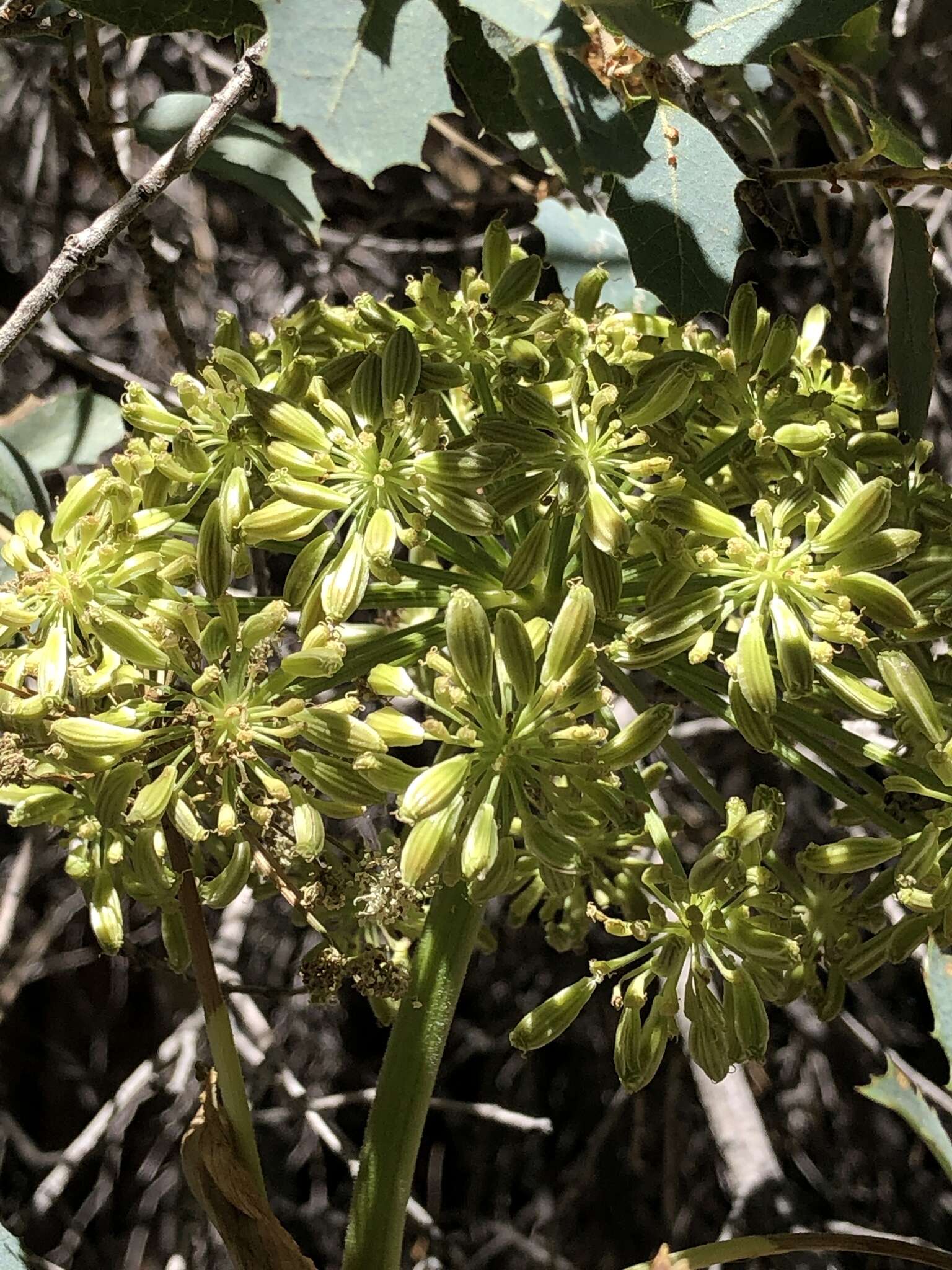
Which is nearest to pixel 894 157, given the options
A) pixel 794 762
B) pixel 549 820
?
pixel 794 762

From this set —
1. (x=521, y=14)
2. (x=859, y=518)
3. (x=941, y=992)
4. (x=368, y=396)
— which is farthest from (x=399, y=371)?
(x=941, y=992)

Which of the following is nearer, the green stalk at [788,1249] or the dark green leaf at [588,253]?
the green stalk at [788,1249]

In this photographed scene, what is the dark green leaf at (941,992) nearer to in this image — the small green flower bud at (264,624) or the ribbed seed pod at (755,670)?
the ribbed seed pod at (755,670)

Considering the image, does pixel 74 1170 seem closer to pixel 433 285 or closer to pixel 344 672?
pixel 344 672

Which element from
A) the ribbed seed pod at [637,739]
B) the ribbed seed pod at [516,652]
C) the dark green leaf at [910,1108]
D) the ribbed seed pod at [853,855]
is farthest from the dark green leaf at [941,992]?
the ribbed seed pod at [516,652]

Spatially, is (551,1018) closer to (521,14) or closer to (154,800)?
(154,800)

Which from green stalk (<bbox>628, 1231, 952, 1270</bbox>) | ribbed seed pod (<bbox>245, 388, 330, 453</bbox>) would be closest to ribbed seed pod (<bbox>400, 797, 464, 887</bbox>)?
ribbed seed pod (<bbox>245, 388, 330, 453</bbox>)
